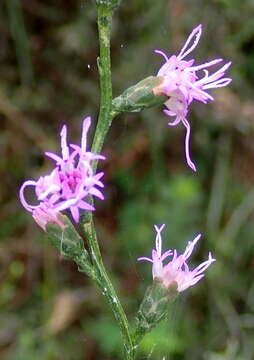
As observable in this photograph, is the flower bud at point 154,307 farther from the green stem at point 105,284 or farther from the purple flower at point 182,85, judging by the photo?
the purple flower at point 182,85

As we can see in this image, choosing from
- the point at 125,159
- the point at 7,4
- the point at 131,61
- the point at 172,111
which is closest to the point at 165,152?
the point at 125,159

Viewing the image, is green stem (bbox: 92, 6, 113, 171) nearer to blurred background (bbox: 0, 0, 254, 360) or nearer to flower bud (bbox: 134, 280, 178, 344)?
flower bud (bbox: 134, 280, 178, 344)

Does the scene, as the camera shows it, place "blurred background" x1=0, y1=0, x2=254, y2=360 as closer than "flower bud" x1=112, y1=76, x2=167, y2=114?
No

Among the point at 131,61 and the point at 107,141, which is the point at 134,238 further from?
the point at 131,61

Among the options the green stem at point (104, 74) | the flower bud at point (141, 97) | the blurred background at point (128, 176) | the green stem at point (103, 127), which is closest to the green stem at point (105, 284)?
the green stem at point (103, 127)

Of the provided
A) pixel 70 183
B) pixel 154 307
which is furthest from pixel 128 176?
pixel 70 183

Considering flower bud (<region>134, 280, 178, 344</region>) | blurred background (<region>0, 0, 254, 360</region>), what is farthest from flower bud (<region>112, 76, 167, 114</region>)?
blurred background (<region>0, 0, 254, 360</region>)
